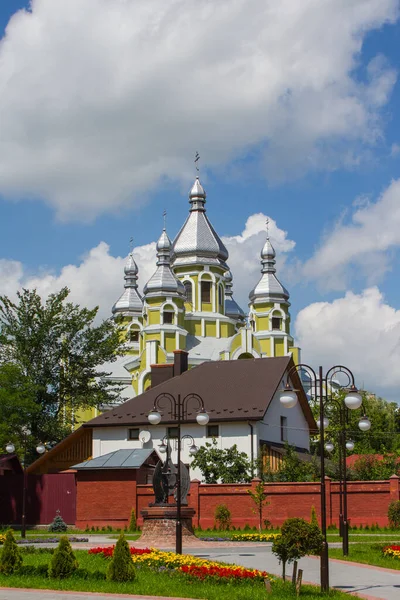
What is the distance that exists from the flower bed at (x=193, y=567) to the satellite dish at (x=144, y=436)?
2112 centimetres

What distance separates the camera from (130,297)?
90.1 metres

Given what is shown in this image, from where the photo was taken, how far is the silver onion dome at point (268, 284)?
263 feet

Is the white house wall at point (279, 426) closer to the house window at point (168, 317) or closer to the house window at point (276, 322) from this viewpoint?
the house window at point (168, 317)

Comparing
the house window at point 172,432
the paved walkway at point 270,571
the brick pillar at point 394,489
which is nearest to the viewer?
the paved walkway at point 270,571

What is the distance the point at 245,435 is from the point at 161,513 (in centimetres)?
1453

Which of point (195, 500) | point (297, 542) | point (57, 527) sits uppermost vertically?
point (195, 500)

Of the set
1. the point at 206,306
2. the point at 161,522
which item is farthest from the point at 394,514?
the point at 206,306

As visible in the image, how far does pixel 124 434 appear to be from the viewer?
3966cm

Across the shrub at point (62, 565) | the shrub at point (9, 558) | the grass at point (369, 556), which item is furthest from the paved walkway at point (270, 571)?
the shrub at point (9, 558)

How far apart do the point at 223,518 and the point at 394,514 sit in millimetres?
5809

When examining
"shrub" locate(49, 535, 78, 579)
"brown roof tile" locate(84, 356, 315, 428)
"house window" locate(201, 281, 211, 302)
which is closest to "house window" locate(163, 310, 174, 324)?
"house window" locate(201, 281, 211, 302)

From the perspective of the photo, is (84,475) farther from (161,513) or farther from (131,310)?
(131,310)

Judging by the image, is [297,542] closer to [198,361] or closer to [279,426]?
[279,426]

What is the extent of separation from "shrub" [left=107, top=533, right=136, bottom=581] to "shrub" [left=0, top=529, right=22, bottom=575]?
5.78 ft
